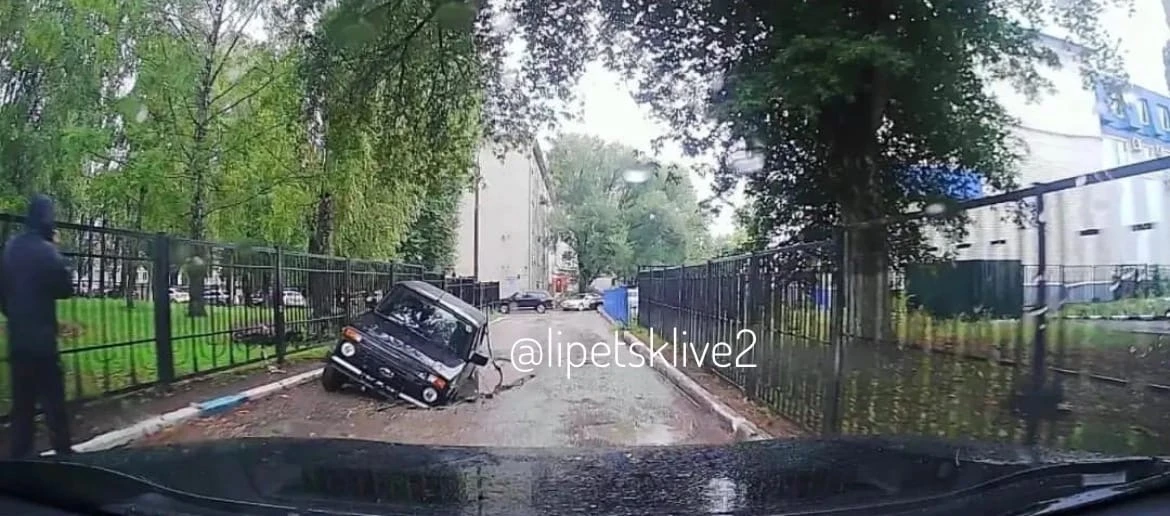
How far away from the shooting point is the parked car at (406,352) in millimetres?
3676

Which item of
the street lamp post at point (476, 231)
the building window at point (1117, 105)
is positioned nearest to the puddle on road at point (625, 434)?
the street lamp post at point (476, 231)

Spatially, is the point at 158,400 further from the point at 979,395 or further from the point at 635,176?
the point at 979,395

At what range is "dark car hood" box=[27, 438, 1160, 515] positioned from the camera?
5.49 feet

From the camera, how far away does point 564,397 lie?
402 cm

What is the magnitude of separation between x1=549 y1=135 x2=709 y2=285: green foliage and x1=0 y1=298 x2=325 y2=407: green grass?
4.12ft

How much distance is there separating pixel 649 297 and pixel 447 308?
1334 mm

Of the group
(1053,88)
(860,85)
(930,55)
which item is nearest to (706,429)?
(860,85)

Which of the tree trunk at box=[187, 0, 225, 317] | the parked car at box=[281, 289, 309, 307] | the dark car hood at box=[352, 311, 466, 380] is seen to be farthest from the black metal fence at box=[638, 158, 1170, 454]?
the tree trunk at box=[187, 0, 225, 317]

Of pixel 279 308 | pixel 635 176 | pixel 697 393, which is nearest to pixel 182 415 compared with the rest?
pixel 279 308

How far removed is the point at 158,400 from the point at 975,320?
2976mm

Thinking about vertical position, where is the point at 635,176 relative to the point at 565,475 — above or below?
above

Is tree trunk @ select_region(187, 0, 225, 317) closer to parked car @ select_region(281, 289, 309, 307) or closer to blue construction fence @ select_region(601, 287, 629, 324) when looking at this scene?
parked car @ select_region(281, 289, 309, 307)

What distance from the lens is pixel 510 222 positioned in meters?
4.19

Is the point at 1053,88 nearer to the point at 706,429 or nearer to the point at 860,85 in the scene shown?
the point at 860,85
